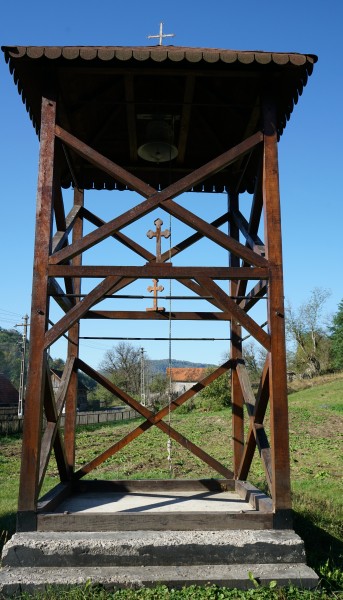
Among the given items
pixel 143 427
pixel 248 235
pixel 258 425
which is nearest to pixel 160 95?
pixel 248 235

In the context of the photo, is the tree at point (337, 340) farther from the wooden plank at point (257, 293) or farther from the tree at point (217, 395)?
the wooden plank at point (257, 293)

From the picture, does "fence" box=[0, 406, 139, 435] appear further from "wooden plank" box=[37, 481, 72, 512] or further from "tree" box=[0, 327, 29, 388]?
"tree" box=[0, 327, 29, 388]

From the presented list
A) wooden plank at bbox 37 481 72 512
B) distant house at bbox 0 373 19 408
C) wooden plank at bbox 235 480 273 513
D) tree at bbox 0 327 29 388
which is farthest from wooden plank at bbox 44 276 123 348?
tree at bbox 0 327 29 388

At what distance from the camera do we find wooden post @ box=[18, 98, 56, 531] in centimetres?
484

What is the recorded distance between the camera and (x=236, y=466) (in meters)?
7.49

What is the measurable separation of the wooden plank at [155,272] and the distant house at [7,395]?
5033cm

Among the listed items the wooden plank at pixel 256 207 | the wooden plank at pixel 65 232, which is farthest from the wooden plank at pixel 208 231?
the wooden plank at pixel 65 232

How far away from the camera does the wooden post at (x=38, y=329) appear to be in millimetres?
4844

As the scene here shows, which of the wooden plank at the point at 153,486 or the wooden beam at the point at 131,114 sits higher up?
the wooden beam at the point at 131,114

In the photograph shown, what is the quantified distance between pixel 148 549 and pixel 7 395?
2053 inches

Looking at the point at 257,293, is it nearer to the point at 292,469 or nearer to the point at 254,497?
the point at 254,497

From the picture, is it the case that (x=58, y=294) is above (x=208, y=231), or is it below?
below

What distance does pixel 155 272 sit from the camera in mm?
5336

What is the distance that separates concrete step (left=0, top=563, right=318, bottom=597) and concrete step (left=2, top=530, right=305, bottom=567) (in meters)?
0.05
